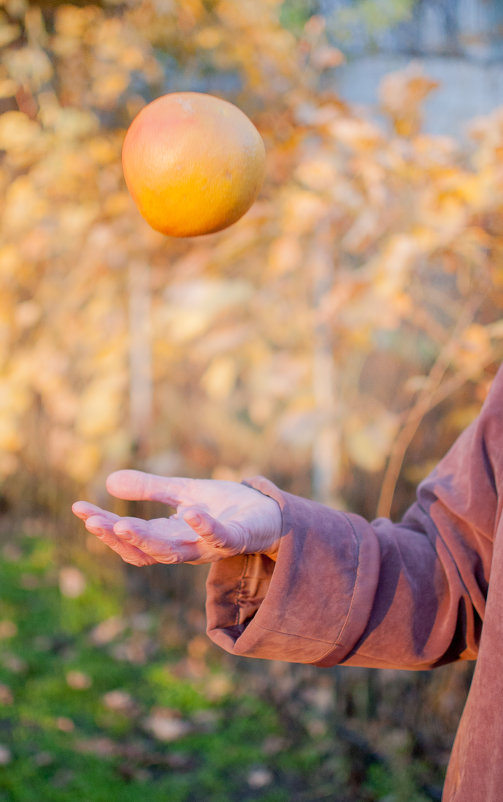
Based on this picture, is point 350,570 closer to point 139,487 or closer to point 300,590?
point 300,590

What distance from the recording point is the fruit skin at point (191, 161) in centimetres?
71

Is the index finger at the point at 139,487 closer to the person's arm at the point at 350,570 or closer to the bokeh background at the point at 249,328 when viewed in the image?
the person's arm at the point at 350,570

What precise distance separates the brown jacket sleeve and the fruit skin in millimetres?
366

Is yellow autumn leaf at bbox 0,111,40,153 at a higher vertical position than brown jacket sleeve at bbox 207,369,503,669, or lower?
higher

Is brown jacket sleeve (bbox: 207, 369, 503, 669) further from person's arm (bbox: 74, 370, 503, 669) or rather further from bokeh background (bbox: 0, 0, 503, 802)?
bokeh background (bbox: 0, 0, 503, 802)

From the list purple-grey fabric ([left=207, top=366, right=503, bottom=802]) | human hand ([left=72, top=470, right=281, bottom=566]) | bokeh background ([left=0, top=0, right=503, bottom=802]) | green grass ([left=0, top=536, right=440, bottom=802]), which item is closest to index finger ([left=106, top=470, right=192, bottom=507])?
human hand ([left=72, top=470, right=281, bottom=566])

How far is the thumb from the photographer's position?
0.69 meters

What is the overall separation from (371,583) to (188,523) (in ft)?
1.03

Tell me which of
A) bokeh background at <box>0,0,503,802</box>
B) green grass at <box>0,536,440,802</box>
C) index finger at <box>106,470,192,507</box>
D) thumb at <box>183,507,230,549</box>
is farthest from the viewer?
green grass at <box>0,536,440,802</box>

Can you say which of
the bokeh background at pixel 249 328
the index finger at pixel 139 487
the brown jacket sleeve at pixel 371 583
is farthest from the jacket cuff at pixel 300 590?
the bokeh background at pixel 249 328

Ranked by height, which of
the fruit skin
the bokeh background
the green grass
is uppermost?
the fruit skin

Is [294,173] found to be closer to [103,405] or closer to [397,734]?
[103,405]

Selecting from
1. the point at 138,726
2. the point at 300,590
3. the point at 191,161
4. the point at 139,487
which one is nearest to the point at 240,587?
the point at 300,590

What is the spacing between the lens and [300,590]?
33.7 inches
